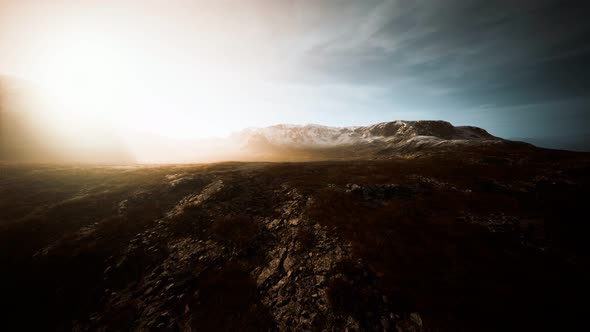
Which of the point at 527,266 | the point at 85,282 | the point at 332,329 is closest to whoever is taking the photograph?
the point at 332,329

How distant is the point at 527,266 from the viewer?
1408 centimetres

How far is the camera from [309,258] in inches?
658

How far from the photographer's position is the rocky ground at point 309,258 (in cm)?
1175

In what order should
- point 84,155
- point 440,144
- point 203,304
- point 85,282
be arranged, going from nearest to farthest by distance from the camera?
point 203,304, point 85,282, point 440,144, point 84,155

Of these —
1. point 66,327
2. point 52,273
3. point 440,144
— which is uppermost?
point 440,144

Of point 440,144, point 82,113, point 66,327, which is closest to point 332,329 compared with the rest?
point 66,327

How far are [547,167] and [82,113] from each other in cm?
26225

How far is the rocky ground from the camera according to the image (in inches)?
463

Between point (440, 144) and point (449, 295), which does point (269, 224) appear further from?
point (440, 144)

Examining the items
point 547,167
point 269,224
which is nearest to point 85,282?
point 269,224

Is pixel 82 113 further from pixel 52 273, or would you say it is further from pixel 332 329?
pixel 332 329

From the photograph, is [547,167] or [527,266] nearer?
[527,266]

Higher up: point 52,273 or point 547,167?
point 547,167

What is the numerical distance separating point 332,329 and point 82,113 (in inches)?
9432
